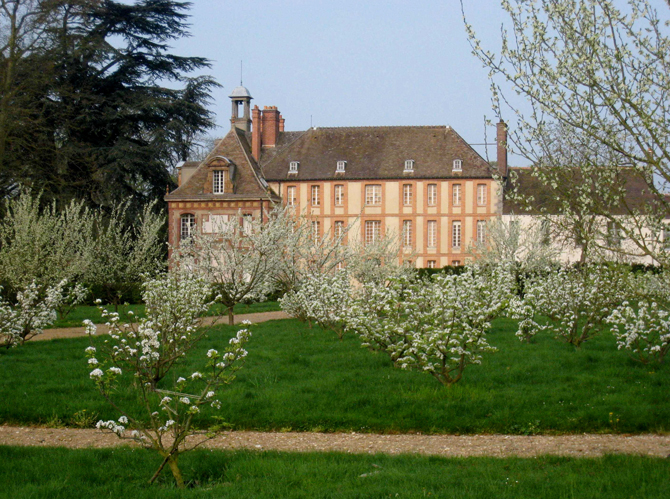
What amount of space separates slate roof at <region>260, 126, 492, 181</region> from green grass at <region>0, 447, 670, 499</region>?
31389mm

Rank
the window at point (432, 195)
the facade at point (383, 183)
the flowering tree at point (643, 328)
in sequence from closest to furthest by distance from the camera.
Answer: the flowering tree at point (643, 328) < the facade at point (383, 183) < the window at point (432, 195)

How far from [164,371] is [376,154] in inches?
1202

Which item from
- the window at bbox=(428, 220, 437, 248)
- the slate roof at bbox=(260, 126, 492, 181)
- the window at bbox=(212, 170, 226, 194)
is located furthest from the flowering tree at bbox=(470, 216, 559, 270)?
the window at bbox=(212, 170, 226, 194)

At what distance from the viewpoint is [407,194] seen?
3681cm

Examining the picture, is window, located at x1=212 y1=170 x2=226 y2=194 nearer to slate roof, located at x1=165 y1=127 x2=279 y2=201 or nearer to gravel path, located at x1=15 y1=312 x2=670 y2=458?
slate roof, located at x1=165 y1=127 x2=279 y2=201

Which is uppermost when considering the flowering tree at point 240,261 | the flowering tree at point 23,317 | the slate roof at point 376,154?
the slate roof at point 376,154

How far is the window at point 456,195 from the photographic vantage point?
36.3 metres

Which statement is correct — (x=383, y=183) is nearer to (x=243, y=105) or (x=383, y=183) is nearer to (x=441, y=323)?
(x=243, y=105)

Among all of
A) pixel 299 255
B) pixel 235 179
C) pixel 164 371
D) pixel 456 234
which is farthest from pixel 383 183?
pixel 164 371

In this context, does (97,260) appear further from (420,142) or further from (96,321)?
(420,142)

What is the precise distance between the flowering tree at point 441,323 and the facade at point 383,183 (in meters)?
26.5

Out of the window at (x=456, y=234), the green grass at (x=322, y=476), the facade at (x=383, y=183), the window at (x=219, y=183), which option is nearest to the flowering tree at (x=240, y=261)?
the green grass at (x=322, y=476)

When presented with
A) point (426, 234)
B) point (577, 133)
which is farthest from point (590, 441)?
point (426, 234)

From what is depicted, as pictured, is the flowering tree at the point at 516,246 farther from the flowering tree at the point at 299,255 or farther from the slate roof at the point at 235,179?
the slate roof at the point at 235,179
